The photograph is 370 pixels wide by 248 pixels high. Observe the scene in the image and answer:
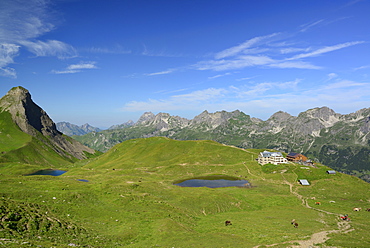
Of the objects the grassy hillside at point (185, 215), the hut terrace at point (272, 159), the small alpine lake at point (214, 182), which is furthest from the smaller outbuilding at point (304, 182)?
the hut terrace at point (272, 159)

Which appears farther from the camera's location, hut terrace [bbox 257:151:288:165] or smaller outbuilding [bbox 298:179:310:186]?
hut terrace [bbox 257:151:288:165]

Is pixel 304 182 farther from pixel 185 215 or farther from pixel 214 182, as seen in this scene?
pixel 185 215

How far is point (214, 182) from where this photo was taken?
431ft

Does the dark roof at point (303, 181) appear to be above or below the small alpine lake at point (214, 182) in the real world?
above

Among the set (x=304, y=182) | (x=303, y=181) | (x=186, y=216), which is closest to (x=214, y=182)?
(x=303, y=181)

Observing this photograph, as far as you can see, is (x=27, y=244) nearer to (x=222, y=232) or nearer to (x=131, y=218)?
(x=131, y=218)

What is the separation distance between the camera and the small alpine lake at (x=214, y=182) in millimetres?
123875

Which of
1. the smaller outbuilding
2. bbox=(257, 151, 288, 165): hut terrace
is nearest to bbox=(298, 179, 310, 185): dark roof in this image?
the smaller outbuilding

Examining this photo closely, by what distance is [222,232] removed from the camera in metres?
53.5

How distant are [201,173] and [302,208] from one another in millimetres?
78482

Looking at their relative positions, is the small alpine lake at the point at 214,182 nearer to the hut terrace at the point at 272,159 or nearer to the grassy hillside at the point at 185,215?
the grassy hillside at the point at 185,215

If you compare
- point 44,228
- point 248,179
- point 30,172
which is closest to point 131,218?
point 44,228

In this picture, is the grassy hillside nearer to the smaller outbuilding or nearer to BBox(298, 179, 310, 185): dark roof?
the smaller outbuilding

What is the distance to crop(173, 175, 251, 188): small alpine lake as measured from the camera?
12388cm
